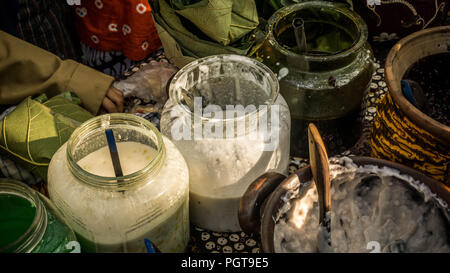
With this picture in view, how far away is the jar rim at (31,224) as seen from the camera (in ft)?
1.81

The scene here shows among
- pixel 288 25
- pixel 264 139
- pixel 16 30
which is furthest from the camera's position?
pixel 16 30

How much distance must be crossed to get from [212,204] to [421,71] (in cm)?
43

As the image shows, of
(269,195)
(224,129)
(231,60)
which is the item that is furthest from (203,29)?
(269,195)

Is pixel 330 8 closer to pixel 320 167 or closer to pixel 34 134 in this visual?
pixel 320 167

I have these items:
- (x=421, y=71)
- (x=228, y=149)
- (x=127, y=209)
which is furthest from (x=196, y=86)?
(x=421, y=71)

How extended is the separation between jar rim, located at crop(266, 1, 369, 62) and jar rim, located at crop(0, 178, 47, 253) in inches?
17.5

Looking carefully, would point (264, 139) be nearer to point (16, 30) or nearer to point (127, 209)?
point (127, 209)

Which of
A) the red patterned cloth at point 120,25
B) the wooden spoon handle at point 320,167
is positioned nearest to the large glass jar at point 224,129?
the wooden spoon handle at point 320,167

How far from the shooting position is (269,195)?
0.65 meters

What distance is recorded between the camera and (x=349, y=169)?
0.67m

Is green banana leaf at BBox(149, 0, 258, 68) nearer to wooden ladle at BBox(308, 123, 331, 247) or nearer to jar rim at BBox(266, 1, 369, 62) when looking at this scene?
jar rim at BBox(266, 1, 369, 62)

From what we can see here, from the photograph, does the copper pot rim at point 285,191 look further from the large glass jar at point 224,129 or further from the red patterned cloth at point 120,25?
the red patterned cloth at point 120,25

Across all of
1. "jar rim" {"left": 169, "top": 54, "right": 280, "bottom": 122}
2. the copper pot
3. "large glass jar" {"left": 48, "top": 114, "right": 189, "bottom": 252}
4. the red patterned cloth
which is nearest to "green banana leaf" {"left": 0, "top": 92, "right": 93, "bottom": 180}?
"large glass jar" {"left": 48, "top": 114, "right": 189, "bottom": 252}

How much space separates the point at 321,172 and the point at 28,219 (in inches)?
15.8
